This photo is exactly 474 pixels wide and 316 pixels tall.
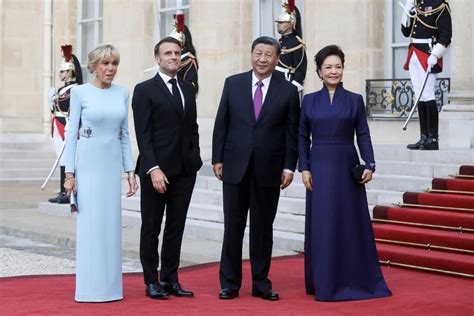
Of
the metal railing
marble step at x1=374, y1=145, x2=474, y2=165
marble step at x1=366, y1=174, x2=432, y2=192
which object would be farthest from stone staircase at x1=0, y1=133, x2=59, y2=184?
marble step at x1=366, y1=174, x2=432, y2=192

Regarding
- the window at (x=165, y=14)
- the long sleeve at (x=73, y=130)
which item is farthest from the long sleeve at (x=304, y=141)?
the window at (x=165, y=14)

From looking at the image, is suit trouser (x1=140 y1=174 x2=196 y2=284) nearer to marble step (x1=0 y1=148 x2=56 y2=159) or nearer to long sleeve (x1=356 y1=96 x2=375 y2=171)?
long sleeve (x1=356 y1=96 x2=375 y2=171)

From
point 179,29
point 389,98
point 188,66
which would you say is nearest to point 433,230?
point 188,66

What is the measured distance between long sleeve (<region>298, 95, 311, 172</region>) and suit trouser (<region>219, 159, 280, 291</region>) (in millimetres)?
290

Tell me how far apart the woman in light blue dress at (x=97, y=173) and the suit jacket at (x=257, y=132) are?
738 mm

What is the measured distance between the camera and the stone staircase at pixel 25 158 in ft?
66.3

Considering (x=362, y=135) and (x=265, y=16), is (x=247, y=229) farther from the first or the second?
(x=265, y=16)

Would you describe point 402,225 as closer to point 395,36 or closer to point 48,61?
point 395,36

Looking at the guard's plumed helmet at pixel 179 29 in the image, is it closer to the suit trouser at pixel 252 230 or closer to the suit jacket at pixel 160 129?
the suit jacket at pixel 160 129

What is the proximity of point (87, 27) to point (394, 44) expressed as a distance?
28.6 ft

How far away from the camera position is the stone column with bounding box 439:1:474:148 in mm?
12328

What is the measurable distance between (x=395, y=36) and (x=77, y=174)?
8305 millimetres

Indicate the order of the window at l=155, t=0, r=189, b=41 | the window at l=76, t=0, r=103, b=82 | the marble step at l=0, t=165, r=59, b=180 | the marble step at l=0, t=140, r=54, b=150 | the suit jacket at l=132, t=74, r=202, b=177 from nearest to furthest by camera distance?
the suit jacket at l=132, t=74, r=202, b=177
the window at l=155, t=0, r=189, b=41
the marble step at l=0, t=165, r=59, b=180
the window at l=76, t=0, r=103, b=82
the marble step at l=0, t=140, r=54, b=150

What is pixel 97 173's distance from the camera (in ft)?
23.9
